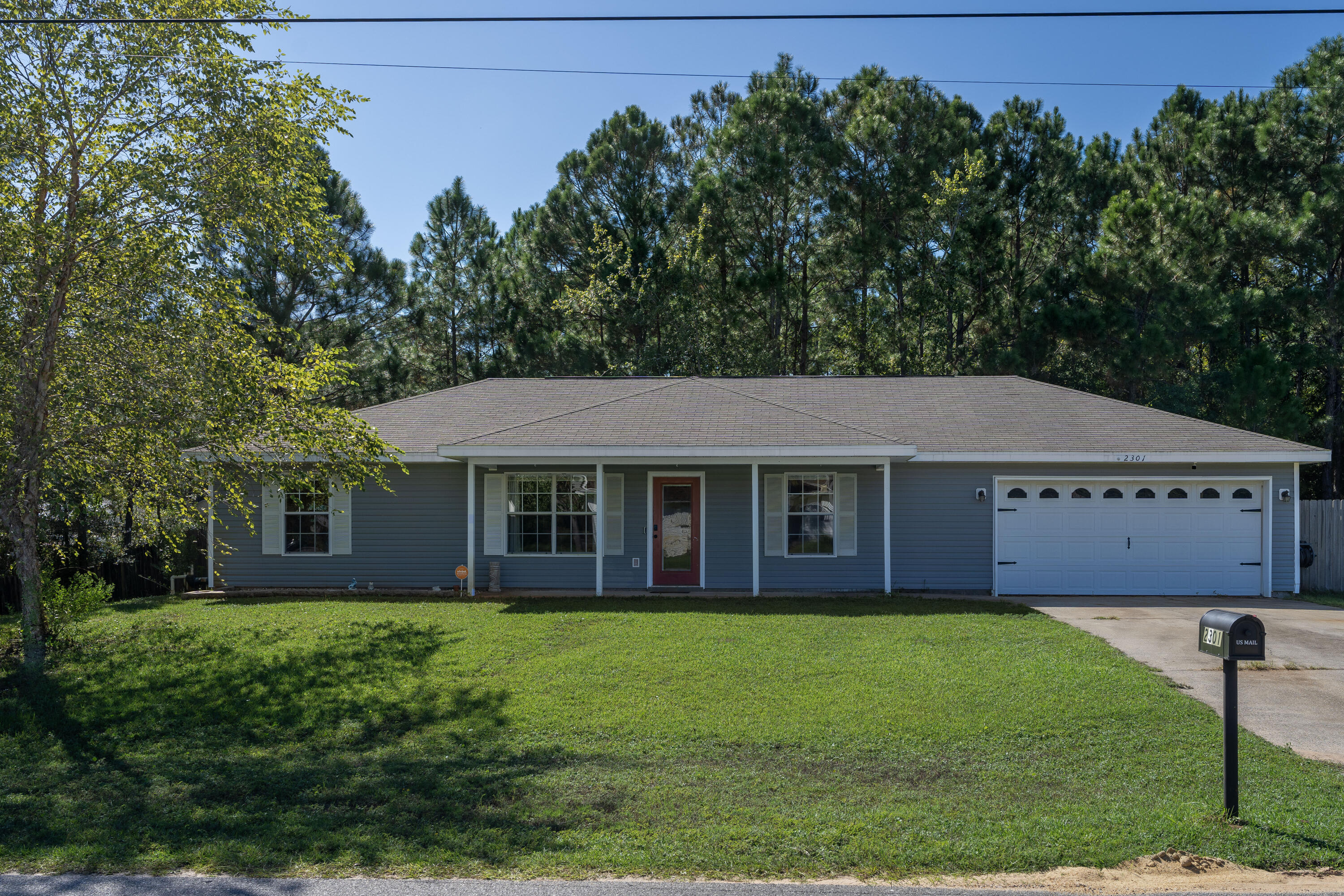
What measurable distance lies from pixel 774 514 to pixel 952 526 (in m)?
2.89

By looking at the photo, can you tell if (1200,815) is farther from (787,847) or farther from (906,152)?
(906,152)

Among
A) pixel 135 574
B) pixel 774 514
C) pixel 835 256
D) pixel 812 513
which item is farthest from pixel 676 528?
pixel 835 256

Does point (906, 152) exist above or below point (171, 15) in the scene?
above

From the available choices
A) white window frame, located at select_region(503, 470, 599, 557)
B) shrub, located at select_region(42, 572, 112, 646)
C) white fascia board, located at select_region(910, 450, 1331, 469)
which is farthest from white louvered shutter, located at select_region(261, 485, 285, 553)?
white fascia board, located at select_region(910, 450, 1331, 469)

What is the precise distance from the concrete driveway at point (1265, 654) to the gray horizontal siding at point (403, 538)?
892cm

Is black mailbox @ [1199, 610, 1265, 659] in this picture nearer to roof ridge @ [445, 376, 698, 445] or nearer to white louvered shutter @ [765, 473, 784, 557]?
white louvered shutter @ [765, 473, 784, 557]

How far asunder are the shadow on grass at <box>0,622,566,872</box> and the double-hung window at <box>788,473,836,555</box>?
6.78 metres

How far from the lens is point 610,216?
1112 inches

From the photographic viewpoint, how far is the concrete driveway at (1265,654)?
714 centimetres

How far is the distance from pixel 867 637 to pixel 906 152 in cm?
2084

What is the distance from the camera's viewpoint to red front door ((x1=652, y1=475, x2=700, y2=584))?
583 inches

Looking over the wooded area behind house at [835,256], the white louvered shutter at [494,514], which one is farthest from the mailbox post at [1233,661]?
the wooded area behind house at [835,256]

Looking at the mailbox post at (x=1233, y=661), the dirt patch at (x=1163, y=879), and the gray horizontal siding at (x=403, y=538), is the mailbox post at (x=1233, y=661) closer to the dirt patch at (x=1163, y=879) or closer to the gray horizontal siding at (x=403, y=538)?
the dirt patch at (x=1163, y=879)

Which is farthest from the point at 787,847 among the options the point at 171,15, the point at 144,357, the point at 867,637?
the point at 171,15
